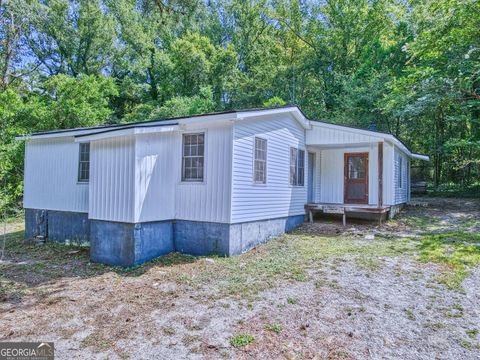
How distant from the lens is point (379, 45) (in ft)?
72.9

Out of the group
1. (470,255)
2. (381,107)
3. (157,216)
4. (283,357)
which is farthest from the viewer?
(381,107)

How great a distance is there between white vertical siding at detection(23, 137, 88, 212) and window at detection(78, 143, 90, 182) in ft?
0.46

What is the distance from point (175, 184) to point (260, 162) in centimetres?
240

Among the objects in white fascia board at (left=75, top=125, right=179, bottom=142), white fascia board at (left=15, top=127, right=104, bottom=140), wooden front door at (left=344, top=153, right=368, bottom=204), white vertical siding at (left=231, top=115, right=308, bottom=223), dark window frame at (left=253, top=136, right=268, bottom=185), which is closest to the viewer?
white fascia board at (left=75, top=125, right=179, bottom=142)

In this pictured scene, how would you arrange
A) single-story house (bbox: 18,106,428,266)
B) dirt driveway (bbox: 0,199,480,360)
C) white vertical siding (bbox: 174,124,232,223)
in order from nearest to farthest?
1. dirt driveway (bbox: 0,199,480,360)
2. single-story house (bbox: 18,106,428,266)
3. white vertical siding (bbox: 174,124,232,223)

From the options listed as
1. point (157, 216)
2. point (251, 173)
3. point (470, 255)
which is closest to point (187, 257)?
point (157, 216)

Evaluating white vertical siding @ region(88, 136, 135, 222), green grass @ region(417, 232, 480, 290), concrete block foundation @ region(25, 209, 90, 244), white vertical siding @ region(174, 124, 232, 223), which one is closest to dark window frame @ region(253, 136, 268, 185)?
white vertical siding @ region(174, 124, 232, 223)

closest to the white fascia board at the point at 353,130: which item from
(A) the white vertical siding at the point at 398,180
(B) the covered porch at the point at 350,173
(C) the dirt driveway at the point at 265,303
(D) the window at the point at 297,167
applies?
(B) the covered porch at the point at 350,173

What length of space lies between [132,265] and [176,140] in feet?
10.7

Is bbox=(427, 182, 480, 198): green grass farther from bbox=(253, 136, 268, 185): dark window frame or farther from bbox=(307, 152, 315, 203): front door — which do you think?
bbox=(253, 136, 268, 185): dark window frame

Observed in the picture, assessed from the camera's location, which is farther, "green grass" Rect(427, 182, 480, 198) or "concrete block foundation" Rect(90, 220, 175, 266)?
"green grass" Rect(427, 182, 480, 198)

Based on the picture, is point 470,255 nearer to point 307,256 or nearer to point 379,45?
point 307,256

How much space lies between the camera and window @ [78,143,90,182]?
10.0m

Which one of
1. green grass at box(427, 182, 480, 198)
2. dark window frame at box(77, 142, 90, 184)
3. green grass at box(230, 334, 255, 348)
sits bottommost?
green grass at box(230, 334, 255, 348)
